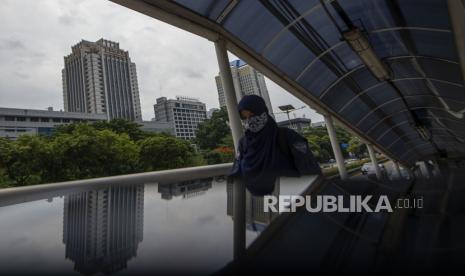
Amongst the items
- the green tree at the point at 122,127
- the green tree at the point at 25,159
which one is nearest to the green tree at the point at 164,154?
the green tree at the point at 25,159

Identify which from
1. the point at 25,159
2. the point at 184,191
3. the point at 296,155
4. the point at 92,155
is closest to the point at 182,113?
the point at 92,155

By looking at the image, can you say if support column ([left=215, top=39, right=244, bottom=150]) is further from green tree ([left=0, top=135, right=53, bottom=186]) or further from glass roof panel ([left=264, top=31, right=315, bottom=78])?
green tree ([left=0, top=135, right=53, bottom=186])

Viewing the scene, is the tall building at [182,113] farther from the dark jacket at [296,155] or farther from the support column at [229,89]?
the dark jacket at [296,155]

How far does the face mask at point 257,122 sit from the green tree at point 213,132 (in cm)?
4056

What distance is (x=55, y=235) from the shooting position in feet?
3.98

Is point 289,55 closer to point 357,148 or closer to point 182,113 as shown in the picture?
point 357,148

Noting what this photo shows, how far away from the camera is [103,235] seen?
110cm

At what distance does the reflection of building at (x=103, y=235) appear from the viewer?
832 millimetres

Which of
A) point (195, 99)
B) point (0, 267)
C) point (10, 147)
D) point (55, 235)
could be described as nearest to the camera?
point (0, 267)

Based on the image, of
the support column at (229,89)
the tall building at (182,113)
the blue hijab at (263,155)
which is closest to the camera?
the blue hijab at (263,155)

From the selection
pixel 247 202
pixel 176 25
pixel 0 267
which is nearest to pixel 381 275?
pixel 247 202

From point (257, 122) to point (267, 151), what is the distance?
2.03ft

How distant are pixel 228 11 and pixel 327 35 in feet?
11.7

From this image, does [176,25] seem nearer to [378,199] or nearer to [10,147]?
[378,199]
